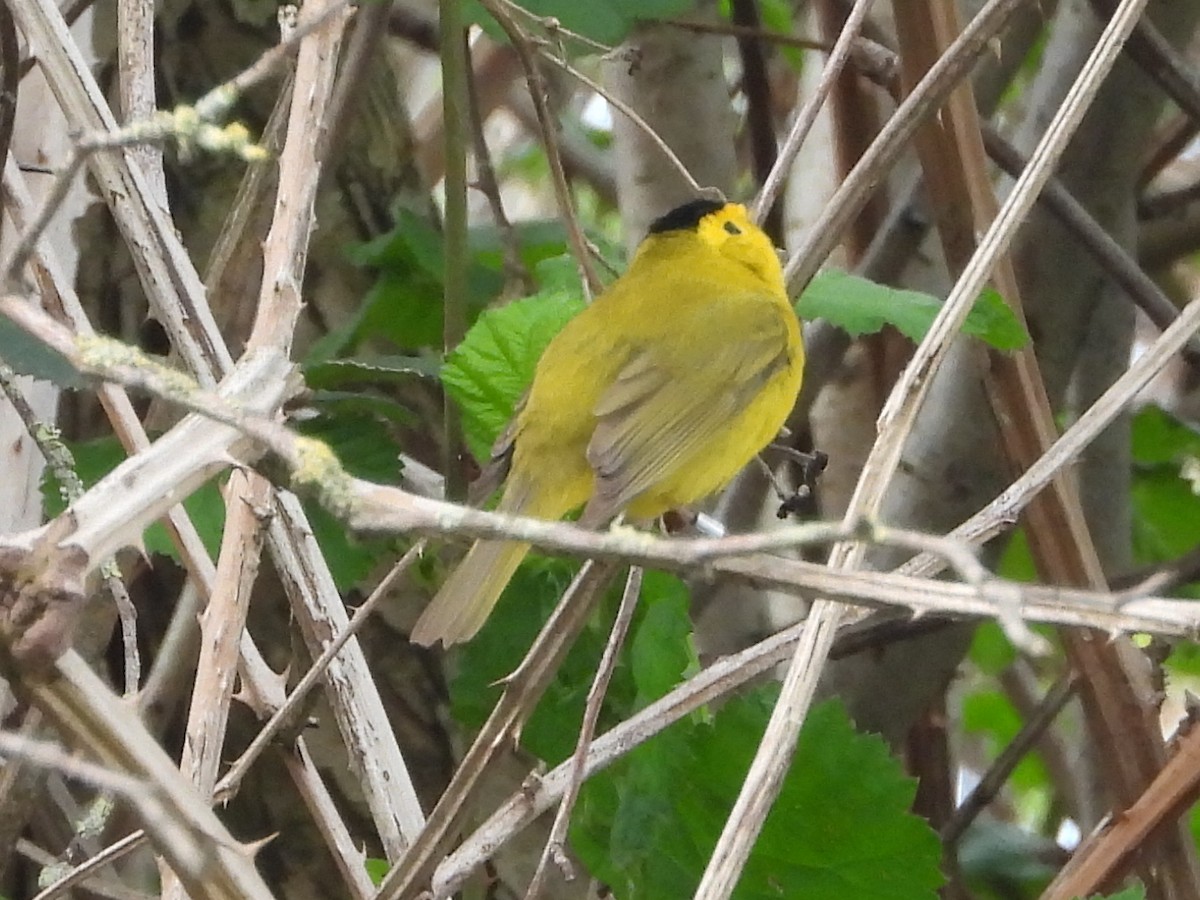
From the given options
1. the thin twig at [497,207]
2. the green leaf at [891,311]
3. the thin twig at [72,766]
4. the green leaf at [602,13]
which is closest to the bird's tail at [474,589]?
the green leaf at [891,311]

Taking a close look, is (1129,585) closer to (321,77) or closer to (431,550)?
(431,550)

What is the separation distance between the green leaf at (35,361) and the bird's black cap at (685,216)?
944 millimetres

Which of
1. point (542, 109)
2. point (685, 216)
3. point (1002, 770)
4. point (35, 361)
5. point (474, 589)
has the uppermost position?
point (542, 109)

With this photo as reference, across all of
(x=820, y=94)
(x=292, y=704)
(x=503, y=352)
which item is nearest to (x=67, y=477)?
(x=292, y=704)

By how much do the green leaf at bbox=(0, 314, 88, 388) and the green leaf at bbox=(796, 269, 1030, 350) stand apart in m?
0.85

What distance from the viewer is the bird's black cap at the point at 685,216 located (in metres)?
2.29

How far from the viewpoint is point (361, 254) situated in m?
2.29

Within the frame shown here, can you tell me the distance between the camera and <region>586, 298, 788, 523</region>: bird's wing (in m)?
2.03

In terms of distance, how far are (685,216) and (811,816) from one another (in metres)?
1.11

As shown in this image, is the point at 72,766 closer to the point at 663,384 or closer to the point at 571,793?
the point at 571,793

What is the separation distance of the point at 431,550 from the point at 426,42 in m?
1.41

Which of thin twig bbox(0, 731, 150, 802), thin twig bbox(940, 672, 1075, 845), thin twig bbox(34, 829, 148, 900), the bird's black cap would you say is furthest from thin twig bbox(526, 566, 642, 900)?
the bird's black cap

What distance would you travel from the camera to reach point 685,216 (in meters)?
2.34

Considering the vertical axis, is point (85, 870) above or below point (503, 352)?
below
